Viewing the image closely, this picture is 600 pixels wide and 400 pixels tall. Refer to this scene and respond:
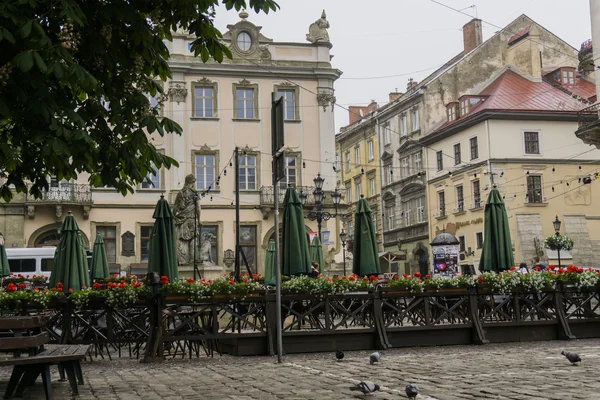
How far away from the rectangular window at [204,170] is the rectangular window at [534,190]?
18542 millimetres

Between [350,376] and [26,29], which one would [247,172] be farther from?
[26,29]

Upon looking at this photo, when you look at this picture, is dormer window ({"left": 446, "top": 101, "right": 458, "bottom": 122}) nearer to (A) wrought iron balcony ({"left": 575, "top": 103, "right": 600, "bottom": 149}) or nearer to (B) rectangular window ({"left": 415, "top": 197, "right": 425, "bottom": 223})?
(B) rectangular window ({"left": 415, "top": 197, "right": 425, "bottom": 223})

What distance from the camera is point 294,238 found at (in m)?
15.7

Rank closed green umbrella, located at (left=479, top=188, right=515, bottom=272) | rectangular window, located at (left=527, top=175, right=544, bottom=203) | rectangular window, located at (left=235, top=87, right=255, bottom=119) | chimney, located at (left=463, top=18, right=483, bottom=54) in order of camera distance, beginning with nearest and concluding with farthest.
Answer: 1. closed green umbrella, located at (left=479, top=188, right=515, bottom=272)
2. rectangular window, located at (left=235, top=87, right=255, bottom=119)
3. rectangular window, located at (left=527, top=175, right=544, bottom=203)
4. chimney, located at (left=463, top=18, right=483, bottom=54)

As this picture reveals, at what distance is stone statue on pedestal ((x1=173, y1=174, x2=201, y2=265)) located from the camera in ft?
94.4

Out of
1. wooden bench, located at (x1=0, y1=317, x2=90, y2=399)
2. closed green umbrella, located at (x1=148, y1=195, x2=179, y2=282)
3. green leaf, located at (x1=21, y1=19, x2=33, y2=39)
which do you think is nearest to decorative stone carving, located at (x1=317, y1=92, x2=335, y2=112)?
closed green umbrella, located at (x1=148, y1=195, x2=179, y2=282)

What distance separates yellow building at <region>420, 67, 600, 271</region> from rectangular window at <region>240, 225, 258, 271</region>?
14630 mm

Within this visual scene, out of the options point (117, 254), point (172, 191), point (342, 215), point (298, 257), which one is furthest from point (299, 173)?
point (298, 257)

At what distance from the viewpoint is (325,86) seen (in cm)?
4291

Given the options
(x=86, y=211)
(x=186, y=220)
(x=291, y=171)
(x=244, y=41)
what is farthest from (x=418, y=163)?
(x=186, y=220)

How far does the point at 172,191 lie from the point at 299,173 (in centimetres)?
659

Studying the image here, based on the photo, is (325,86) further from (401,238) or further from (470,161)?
(401,238)

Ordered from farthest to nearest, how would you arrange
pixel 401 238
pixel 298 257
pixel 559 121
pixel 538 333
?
pixel 401 238 < pixel 559 121 < pixel 298 257 < pixel 538 333

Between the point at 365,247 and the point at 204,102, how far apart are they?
27.5m
